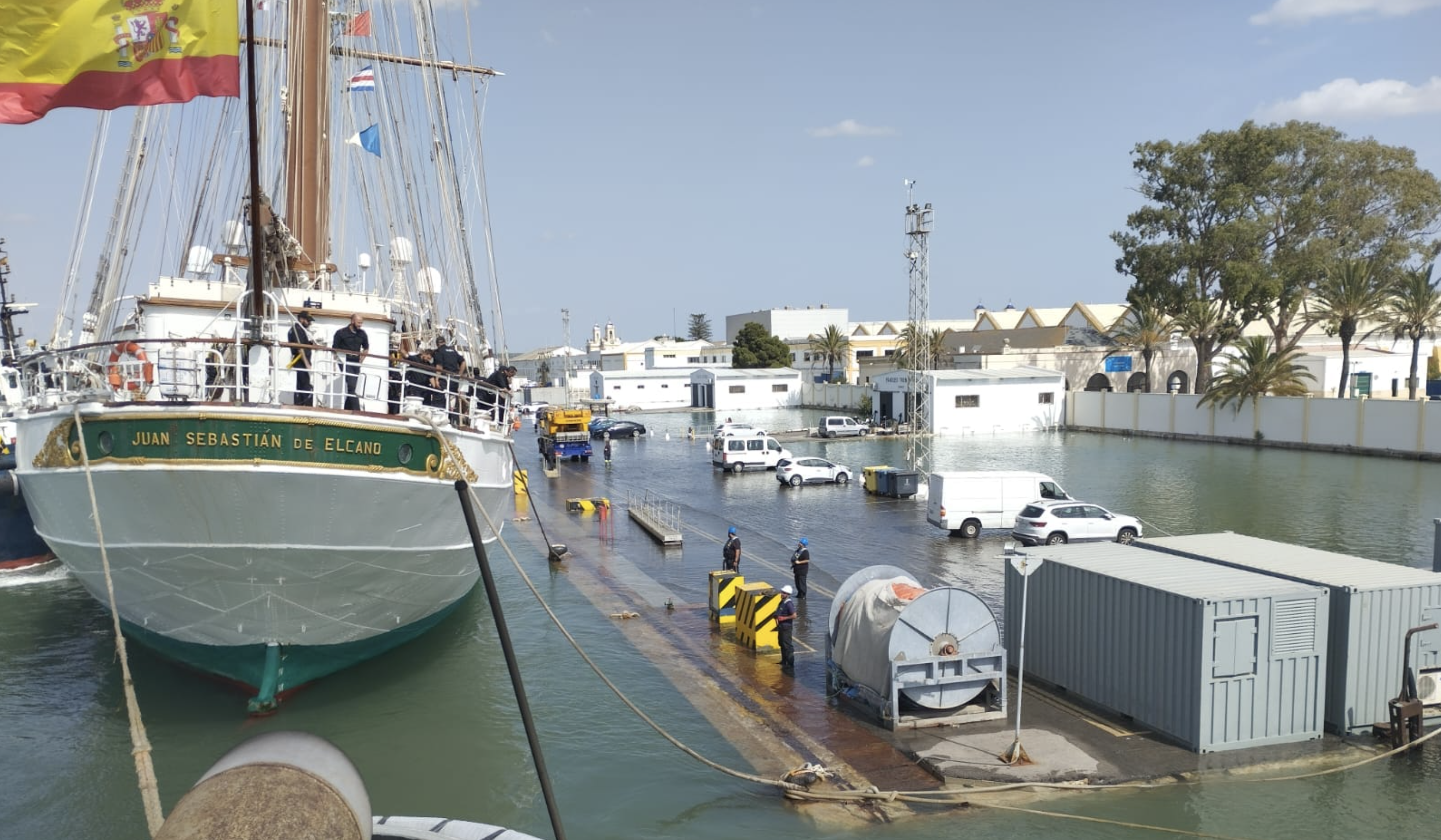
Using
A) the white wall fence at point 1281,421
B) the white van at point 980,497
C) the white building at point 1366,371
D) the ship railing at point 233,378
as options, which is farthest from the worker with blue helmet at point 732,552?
the white building at point 1366,371

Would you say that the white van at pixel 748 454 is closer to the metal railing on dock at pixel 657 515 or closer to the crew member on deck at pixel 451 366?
the metal railing on dock at pixel 657 515

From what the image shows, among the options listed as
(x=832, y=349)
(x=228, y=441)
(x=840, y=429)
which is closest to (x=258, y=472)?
(x=228, y=441)

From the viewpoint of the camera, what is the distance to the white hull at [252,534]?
1274 cm

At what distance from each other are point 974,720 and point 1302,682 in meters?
4.06

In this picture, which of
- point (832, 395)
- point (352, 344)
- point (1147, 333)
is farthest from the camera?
point (832, 395)

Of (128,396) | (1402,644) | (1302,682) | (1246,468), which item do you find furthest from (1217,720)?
(1246,468)

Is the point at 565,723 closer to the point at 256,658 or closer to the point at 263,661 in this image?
the point at 263,661

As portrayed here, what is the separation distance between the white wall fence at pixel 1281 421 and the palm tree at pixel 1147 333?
5.41 meters

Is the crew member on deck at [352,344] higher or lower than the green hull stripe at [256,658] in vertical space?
higher

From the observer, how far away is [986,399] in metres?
64.1

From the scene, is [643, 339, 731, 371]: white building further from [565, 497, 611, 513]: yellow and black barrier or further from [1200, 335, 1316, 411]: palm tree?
[565, 497, 611, 513]: yellow and black barrier

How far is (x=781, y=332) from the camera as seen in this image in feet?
477

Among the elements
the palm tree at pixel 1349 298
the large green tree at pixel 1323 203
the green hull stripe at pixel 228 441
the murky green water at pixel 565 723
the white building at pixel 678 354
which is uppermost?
the large green tree at pixel 1323 203

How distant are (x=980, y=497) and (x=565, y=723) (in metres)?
17.4
